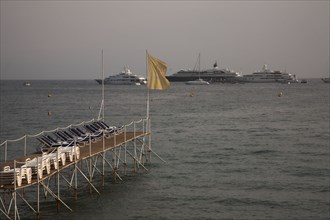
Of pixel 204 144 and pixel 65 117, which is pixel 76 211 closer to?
pixel 204 144

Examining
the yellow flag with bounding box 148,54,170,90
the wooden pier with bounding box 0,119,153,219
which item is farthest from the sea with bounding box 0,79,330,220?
the yellow flag with bounding box 148,54,170,90

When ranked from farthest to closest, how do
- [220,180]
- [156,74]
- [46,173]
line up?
[156,74] < [220,180] < [46,173]

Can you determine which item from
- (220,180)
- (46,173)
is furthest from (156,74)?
(46,173)

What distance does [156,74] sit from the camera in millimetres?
33438

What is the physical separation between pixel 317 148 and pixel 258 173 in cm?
1144

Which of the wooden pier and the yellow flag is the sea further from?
the yellow flag

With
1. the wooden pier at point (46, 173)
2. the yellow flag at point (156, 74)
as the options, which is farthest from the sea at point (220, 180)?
the yellow flag at point (156, 74)

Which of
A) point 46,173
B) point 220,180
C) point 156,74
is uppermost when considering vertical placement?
point 156,74

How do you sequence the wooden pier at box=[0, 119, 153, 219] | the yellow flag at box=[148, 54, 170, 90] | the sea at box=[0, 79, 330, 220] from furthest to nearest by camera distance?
1. the yellow flag at box=[148, 54, 170, 90]
2. the sea at box=[0, 79, 330, 220]
3. the wooden pier at box=[0, 119, 153, 219]

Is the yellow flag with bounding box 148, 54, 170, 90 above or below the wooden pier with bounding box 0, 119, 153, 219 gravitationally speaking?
above

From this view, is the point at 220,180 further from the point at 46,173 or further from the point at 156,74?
the point at 46,173

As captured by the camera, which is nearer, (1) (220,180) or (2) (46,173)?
(2) (46,173)

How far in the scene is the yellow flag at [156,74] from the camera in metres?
33.3

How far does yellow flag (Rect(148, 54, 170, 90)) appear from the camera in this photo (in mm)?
33281
